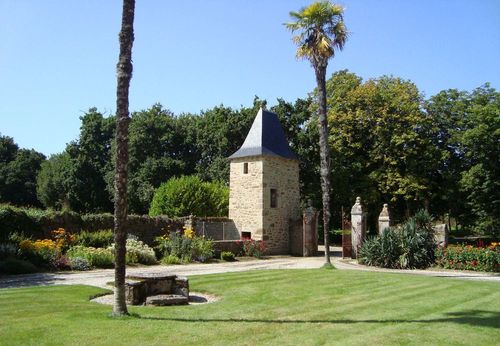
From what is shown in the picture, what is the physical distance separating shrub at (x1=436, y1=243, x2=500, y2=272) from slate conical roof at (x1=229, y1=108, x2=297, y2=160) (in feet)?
35.5

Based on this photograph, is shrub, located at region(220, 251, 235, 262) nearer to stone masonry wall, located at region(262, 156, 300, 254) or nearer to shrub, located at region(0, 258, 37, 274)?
stone masonry wall, located at region(262, 156, 300, 254)

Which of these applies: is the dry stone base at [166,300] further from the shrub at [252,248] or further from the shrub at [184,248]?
the shrub at [252,248]

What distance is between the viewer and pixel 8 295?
959 centimetres

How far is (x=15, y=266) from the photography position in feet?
47.1

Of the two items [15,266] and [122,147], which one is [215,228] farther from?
Result: [122,147]

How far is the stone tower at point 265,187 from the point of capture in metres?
25.5

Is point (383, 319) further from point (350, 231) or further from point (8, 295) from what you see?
point (350, 231)

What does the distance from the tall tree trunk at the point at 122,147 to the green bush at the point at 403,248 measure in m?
13.1

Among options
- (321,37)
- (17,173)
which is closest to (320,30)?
(321,37)

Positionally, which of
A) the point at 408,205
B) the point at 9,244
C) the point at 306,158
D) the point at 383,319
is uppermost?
the point at 306,158

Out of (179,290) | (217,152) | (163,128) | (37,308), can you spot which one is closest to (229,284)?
(179,290)

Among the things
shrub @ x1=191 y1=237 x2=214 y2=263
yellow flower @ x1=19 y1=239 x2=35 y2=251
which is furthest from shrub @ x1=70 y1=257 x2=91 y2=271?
shrub @ x1=191 y1=237 x2=214 y2=263

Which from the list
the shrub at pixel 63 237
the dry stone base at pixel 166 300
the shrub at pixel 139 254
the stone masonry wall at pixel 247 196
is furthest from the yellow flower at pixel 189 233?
the dry stone base at pixel 166 300

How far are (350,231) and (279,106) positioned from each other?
1334cm
